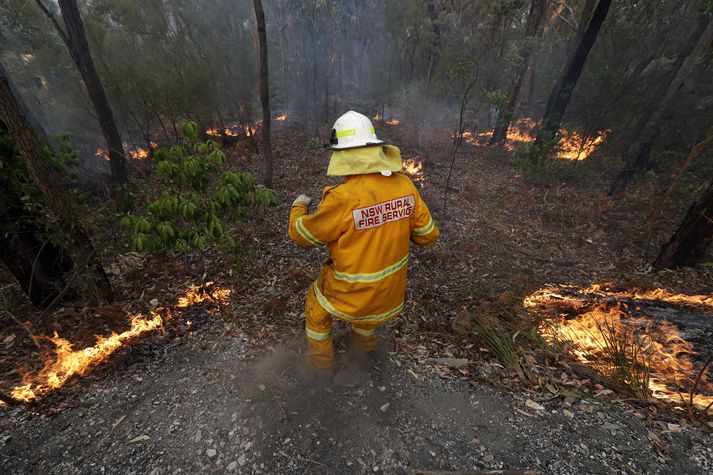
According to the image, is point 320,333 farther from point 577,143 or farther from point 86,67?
point 577,143

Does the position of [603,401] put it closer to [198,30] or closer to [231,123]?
[231,123]

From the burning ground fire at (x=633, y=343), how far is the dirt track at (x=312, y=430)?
434mm

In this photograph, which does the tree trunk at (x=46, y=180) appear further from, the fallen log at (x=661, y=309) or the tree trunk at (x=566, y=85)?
the tree trunk at (x=566, y=85)

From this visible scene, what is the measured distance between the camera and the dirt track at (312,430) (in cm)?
215

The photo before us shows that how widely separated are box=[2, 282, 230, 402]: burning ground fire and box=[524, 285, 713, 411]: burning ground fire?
4695 mm

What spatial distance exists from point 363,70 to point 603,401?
33.4 m

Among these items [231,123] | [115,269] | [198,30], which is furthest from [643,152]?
[198,30]

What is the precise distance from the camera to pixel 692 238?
4980mm

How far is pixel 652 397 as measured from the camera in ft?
8.02

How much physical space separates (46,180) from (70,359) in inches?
70.8

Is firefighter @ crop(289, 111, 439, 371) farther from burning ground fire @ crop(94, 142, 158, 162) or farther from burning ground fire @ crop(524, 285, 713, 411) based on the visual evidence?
burning ground fire @ crop(94, 142, 158, 162)

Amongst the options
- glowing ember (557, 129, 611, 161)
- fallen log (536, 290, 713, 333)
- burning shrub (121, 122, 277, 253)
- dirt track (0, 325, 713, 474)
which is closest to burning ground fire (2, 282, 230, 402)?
dirt track (0, 325, 713, 474)

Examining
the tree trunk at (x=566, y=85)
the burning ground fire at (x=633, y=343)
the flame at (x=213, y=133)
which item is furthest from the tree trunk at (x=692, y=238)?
the flame at (x=213, y=133)

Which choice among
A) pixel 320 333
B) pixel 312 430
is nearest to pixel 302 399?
pixel 312 430
